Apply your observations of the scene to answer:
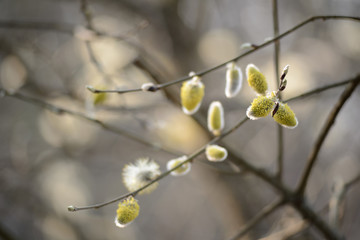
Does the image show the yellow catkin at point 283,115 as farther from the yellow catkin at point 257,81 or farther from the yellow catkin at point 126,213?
the yellow catkin at point 126,213

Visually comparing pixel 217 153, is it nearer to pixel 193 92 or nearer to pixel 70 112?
pixel 193 92

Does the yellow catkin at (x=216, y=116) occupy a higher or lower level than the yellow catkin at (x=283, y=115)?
higher

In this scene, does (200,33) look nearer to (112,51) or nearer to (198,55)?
(198,55)

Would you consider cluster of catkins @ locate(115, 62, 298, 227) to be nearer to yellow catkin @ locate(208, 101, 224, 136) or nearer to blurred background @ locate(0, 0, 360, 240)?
yellow catkin @ locate(208, 101, 224, 136)

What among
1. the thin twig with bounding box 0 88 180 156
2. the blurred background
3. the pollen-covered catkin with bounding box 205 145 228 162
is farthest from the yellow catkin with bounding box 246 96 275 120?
the blurred background

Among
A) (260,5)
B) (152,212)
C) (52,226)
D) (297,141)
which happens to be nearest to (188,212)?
(152,212)

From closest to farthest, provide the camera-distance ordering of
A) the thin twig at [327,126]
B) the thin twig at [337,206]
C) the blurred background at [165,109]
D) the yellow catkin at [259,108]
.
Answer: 1. the yellow catkin at [259,108]
2. the thin twig at [327,126]
3. the thin twig at [337,206]
4. the blurred background at [165,109]

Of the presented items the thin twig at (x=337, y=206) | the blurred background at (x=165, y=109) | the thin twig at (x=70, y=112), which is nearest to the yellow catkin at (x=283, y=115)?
the thin twig at (x=70, y=112)
